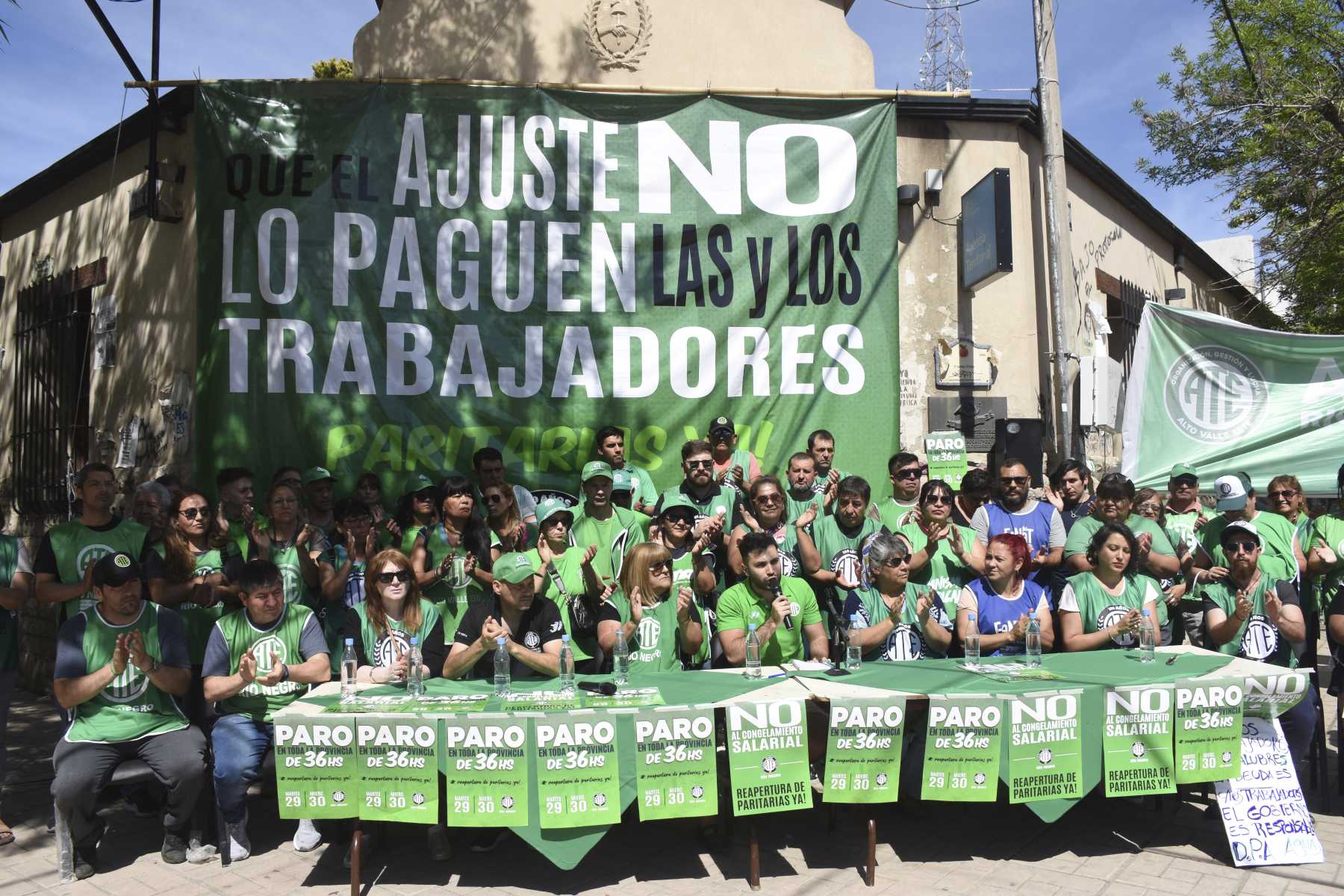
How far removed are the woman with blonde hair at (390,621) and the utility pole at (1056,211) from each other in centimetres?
572

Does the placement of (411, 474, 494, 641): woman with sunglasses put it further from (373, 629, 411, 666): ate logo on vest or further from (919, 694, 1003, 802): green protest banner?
(919, 694, 1003, 802): green protest banner

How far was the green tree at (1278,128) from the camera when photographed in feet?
37.9

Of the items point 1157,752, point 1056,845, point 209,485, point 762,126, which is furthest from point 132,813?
point 762,126

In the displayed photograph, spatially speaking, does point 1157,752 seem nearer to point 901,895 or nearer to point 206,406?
point 901,895

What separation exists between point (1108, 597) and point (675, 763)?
9.30 feet

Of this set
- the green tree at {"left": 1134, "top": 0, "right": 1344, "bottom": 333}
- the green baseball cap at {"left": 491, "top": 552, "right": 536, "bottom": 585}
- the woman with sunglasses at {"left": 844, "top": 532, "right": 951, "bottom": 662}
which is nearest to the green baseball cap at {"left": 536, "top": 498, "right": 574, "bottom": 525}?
the green baseball cap at {"left": 491, "top": 552, "right": 536, "bottom": 585}

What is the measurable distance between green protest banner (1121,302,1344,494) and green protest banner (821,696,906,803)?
4744mm

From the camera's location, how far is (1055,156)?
835 cm

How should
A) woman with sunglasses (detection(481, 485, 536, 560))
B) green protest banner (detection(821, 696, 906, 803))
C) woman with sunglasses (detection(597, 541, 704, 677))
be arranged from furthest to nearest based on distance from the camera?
woman with sunglasses (detection(481, 485, 536, 560))
woman with sunglasses (detection(597, 541, 704, 677))
green protest banner (detection(821, 696, 906, 803))

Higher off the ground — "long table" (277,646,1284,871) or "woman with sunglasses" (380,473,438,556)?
"woman with sunglasses" (380,473,438,556)

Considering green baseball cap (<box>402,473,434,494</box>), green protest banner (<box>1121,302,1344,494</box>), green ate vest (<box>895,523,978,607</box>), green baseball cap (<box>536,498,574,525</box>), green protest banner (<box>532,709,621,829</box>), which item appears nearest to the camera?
green protest banner (<box>532,709,621,829</box>)

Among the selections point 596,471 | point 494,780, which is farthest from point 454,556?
point 494,780

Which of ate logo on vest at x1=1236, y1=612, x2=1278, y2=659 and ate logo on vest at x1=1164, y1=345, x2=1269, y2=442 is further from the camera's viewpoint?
ate logo on vest at x1=1164, y1=345, x2=1269, y2=442

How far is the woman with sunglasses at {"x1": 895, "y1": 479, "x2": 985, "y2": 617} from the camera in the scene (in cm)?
575
